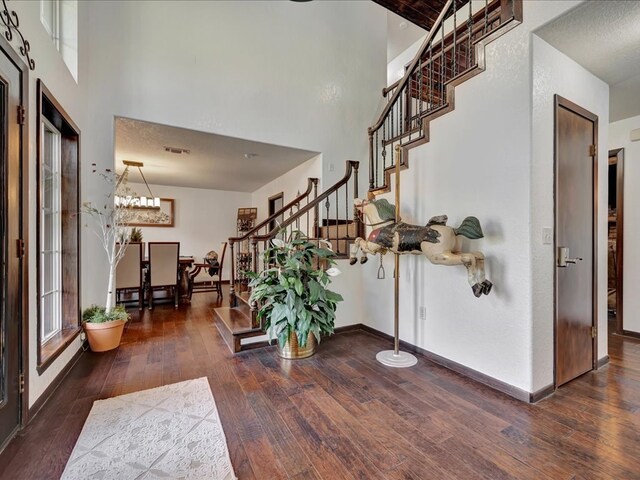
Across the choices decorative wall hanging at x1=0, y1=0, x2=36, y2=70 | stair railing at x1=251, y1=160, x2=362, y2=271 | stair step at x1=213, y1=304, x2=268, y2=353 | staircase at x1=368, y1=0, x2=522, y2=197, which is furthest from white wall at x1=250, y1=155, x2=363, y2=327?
decorative wall hanging at x1=0, y1=0, x2=36, y2=70

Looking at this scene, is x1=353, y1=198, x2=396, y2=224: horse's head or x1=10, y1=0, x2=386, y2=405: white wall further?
x1=10, y1=0, x2=386, y2=405: white wall

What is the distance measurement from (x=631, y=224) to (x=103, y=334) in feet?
19.4

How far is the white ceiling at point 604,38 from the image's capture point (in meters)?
1.78

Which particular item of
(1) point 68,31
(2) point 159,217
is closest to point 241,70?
(1) point 68,31

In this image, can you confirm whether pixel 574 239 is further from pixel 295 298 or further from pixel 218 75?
pixel 218 75

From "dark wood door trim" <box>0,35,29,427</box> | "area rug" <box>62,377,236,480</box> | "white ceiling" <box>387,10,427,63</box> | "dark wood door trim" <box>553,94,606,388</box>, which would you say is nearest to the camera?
"area rug" <box>62,377,236,480</box>

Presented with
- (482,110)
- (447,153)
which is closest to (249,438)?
(447,153)

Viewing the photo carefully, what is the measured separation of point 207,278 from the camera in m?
7.37

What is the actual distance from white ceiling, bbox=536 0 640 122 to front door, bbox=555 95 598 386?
1.20ft

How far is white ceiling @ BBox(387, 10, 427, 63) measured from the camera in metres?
5.36

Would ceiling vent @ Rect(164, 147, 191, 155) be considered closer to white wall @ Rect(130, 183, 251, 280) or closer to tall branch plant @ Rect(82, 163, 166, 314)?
tall branch plant @ Rect(82, 163, 166, 314)

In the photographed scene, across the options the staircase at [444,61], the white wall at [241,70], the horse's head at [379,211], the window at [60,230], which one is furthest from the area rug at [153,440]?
the staircase at [444,61]

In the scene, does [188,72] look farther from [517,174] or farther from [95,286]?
[517,174]

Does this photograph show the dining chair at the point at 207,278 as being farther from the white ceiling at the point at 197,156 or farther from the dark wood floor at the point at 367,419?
the dark wood floor at the point at 367,419
